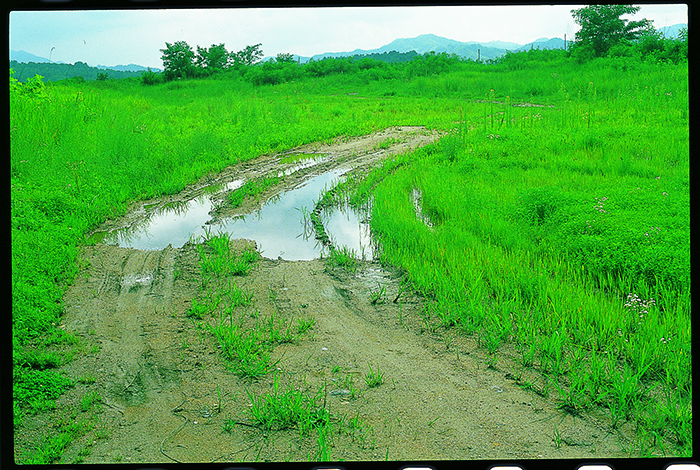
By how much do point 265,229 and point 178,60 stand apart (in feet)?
4.41

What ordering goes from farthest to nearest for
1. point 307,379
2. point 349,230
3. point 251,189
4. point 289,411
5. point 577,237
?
point 251,189, point 349,230, point 577,237, point 307,379, point 289,411

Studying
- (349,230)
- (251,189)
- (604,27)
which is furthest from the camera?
(251,189)

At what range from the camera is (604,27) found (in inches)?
138

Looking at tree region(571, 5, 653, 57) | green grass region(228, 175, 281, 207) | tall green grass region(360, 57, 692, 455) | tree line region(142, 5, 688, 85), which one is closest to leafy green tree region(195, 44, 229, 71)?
tree line region(142, 5, 688, 85)

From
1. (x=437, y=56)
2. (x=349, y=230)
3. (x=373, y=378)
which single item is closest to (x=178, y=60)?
(x=349, y=230)

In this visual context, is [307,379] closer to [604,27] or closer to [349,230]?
[349,230]

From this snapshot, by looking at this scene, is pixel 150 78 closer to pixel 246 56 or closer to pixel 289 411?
pixel 246 56

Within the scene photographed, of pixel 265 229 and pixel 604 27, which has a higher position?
pixel 604 27

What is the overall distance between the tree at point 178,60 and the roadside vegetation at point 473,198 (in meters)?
0.12

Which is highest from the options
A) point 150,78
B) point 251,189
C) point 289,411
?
point 150,78

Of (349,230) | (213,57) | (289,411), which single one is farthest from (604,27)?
(289,411)

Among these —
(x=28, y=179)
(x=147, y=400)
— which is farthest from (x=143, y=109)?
(x=147, y=400)

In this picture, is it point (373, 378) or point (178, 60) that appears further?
point (178, 60)

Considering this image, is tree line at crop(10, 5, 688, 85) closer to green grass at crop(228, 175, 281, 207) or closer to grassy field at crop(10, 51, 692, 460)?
grassy field at crop(10, 51, 692, 460)
